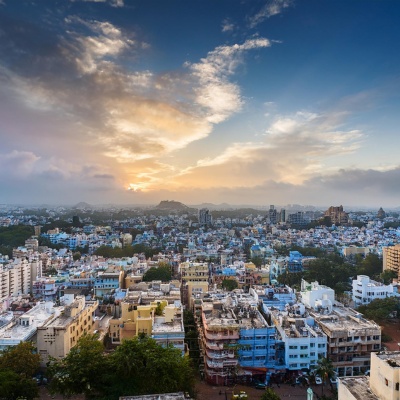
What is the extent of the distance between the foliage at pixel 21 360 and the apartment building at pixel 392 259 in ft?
107

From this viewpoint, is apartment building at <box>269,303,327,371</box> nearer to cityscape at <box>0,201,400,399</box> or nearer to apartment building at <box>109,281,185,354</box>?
cityscape at <box>0,201,400,399</box>

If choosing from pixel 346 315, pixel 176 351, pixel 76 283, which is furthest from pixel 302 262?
pixel 176 351

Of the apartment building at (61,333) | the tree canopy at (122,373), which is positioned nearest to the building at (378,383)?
the tree canopy at (122,373)

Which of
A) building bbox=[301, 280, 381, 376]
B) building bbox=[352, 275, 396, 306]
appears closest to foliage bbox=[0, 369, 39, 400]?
building bbox=[301, 280, 381, 376]

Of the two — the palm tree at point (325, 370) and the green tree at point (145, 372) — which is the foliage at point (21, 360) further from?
the palm tree at point (325, 370)

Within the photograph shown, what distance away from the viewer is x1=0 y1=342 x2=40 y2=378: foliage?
15734mm

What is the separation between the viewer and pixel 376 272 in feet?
132

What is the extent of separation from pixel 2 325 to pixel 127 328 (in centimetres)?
685

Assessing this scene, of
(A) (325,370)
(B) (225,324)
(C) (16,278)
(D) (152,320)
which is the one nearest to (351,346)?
(A) (325,370)

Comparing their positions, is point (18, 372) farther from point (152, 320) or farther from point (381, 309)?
point (381, 309)

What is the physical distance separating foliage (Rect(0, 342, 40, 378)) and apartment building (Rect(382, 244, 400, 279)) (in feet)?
107

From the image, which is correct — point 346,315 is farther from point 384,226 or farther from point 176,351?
point 384,226

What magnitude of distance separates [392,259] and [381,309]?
1567 centimetres

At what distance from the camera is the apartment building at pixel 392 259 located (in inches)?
1449
